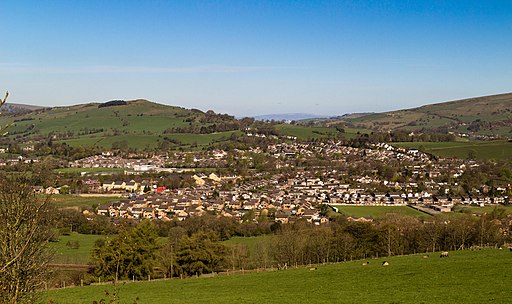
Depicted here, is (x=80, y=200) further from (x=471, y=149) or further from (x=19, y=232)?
(x=471, y=149)

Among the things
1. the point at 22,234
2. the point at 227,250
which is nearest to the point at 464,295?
the point at 22,234

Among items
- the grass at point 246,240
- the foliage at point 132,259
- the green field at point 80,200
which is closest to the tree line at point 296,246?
the foliage at point 132,259

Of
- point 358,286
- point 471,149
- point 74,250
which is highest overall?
point 358,286

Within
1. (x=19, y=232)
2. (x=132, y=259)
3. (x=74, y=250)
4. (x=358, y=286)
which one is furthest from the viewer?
(x=74, y=250)

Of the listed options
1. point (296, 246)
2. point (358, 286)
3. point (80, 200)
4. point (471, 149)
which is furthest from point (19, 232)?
point (471, 149)

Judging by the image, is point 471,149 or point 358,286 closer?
point 358,286

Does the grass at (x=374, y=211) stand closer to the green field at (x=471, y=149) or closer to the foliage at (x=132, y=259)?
the foliage at (x=132, y=259)

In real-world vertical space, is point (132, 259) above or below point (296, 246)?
above
